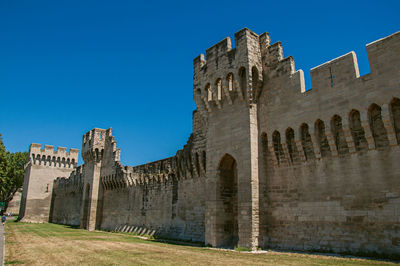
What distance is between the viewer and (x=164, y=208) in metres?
19.5

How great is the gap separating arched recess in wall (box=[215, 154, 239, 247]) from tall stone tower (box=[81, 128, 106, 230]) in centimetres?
1687

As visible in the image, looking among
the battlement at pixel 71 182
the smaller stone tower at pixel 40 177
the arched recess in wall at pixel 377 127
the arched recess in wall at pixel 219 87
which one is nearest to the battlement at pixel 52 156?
the smaller stone tower at pixel 40 177

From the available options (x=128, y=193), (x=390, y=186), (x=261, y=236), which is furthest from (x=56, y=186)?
(x=390, y=186)

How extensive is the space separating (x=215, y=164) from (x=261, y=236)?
3.93m

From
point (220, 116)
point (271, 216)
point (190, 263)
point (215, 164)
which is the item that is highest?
point (220, 116)

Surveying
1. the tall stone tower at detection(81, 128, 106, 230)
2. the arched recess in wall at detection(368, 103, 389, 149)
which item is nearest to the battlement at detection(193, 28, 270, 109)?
the arched recess in wall at detection(368, 103, 389, 149)

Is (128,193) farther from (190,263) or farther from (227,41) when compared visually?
(190,263)

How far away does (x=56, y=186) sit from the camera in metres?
40.4

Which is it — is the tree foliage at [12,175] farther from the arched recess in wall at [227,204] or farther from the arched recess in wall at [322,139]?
the arched recess in wall at [322,139]

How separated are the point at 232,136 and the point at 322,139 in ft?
13.1

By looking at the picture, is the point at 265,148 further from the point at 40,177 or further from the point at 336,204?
the point at 40,177

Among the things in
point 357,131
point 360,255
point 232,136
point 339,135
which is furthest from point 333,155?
point 232,136

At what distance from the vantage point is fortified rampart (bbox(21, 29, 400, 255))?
9812mm

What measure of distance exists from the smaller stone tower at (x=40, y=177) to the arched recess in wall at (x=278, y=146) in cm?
3703
